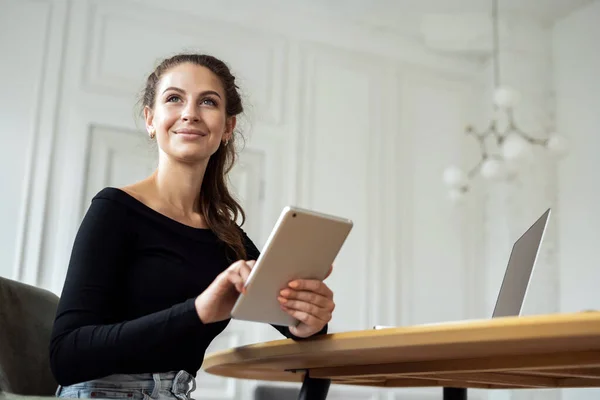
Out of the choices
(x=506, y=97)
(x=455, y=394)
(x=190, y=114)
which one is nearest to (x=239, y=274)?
Answer: (x=190, y=114)

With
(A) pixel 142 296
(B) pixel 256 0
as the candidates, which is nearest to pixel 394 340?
(A) pixel 142 296

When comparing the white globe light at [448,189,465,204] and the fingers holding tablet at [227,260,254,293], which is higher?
the white globe light at [448,189,465,204]

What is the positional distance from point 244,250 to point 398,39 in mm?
3169

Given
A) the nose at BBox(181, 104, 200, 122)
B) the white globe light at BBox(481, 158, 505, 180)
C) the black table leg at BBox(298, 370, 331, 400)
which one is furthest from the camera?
the white globe light at BBox(481, 158, 505, 180)

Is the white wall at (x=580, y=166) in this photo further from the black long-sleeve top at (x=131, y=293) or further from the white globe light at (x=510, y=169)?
the black long-sleeve top at (x=131, y=293)

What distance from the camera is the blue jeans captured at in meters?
1.14

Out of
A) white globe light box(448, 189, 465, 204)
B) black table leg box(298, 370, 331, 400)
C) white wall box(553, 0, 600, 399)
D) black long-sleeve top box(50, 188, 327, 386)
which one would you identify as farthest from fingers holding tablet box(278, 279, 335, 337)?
white wall box(553, 0, 600, 399)

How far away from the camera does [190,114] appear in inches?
53.2

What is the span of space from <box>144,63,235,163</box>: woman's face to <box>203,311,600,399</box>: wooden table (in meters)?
0.42

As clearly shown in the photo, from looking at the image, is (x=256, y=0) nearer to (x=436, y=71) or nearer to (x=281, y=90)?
(x=281, y=90)

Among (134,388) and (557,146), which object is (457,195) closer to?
(557,146)

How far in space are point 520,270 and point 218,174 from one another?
2.29ft

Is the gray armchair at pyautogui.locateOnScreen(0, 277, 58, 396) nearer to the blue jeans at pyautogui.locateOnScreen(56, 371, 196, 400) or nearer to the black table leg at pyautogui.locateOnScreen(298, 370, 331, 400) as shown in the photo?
the blue jeans at pyautogui.locateOnScreen(56, 371, 196, 400)

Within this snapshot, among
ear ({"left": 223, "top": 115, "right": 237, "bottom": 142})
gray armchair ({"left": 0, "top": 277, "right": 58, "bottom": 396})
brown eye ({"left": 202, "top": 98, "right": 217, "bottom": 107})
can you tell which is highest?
brown eye ({"left": 202, "top": 98, "right": 217, "bottom": 107})
